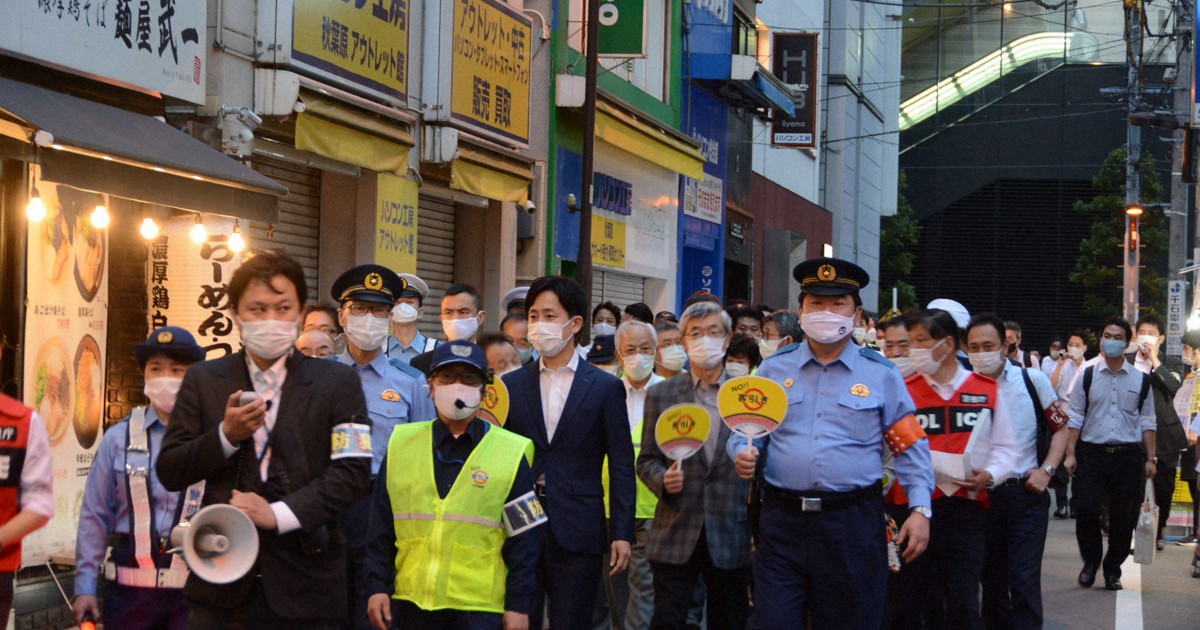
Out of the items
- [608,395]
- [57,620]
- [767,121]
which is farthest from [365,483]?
[767,121]

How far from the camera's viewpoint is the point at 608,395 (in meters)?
7.27

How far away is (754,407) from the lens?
695cm

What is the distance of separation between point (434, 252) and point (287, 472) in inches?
538

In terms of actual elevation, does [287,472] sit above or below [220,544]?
above

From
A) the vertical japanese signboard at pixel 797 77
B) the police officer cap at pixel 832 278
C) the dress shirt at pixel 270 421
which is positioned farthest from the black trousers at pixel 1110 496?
the vertical japanese signboard at pixel 797 77

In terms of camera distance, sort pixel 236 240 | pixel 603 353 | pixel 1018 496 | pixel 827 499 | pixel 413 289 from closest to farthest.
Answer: pixel 827 499 → pixel 1018 496 → pixel 413 289 → pixel 603 353 → pixel 236 240

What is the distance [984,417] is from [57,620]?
5.45 metres

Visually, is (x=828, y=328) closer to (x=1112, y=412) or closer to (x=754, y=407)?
(x=754, y=407)

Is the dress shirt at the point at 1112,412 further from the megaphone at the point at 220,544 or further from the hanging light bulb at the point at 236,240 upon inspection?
the megaphone at the point at 220,544

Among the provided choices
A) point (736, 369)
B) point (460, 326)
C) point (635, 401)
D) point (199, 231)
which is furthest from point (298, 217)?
point (736, 369)

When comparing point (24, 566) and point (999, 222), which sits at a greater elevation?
point (999, 222)

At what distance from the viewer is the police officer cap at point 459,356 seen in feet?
19.6

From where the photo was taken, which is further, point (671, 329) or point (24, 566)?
point (671, 329)

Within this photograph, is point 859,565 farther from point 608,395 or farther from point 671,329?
point 671,329
